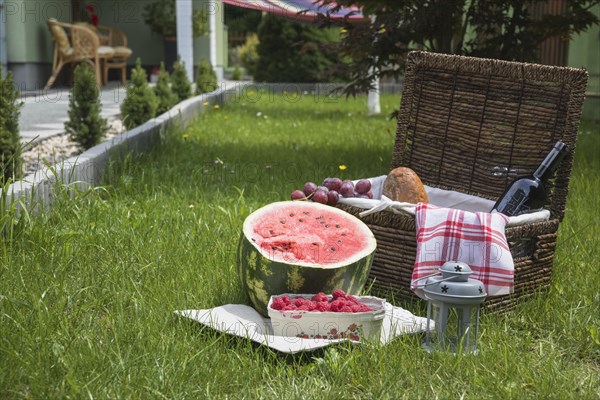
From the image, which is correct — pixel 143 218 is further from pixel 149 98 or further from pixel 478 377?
pixel 149 98

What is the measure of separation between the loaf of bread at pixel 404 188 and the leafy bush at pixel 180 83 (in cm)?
852

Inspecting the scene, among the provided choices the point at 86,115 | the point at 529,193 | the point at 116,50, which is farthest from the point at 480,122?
the point at 116,50

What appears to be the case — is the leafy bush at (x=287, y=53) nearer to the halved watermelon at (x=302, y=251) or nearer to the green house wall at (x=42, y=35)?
the green house wall at (x=42, y=35)

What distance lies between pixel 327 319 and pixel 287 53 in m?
16.0

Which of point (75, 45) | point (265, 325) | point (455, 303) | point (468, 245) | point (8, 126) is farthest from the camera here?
point (75, 45)

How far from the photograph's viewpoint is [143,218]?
13.1 feet

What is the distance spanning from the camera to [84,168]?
4.69 metres

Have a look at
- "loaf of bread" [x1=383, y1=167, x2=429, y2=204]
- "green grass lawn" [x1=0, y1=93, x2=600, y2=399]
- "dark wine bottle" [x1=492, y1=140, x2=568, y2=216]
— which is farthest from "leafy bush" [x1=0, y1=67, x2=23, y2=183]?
"dark wine bottle" [x1=492, y1=140, x2=568, y2=216]

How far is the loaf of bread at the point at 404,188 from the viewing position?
11.0 ft

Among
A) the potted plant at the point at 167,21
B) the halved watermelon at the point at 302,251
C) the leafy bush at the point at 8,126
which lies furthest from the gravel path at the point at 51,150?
the potted plant at the point at 167,21

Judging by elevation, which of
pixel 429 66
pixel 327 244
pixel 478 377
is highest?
pixel 429 66

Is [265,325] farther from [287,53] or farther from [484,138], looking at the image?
[287,53]

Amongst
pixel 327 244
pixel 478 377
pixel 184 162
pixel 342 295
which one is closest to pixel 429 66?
pixel 327 244

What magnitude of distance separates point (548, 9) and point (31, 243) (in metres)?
11.7
